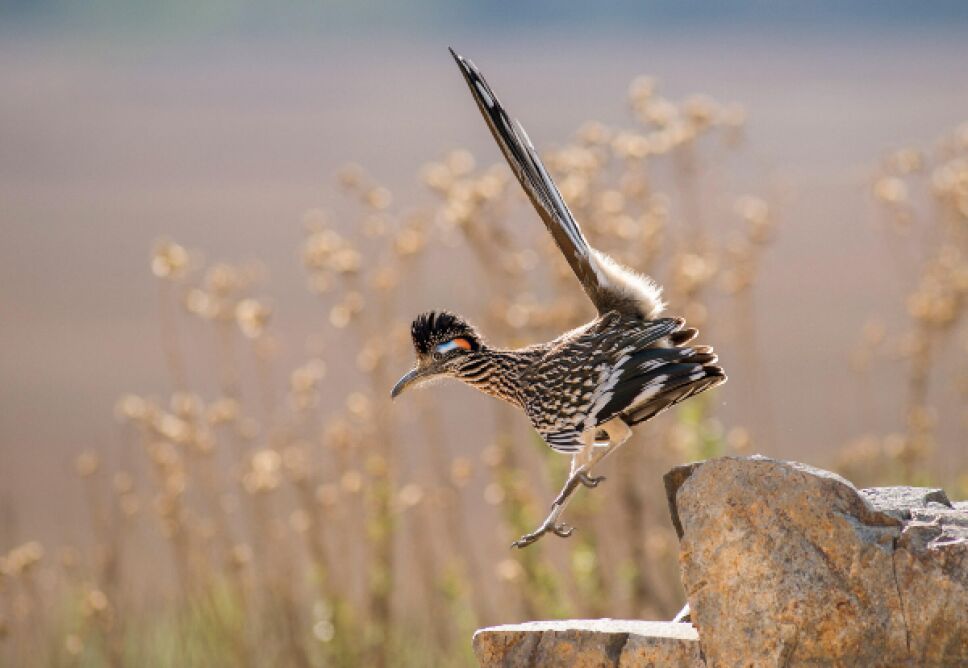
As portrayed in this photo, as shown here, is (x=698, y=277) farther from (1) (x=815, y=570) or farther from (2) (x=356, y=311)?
(1) (x=815, y=570)

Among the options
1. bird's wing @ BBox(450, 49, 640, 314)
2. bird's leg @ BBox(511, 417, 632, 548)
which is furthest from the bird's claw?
bird's wing @ BBox(450, 49, 640, 314)

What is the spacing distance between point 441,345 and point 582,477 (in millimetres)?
588

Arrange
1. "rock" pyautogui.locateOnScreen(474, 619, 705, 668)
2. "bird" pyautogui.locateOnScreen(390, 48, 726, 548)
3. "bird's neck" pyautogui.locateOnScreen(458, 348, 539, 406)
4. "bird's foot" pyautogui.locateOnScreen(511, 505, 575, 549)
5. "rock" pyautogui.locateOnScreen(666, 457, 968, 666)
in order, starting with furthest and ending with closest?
"bird's neck" pyautogui.locateOnScreen(458, 348, 539, 406)
"bird's foot" pyautogui.locateOnScreen(511, 505, 575, 549)
"bird" pyautogui.locateOnScreen(390, 48, 726, 548)
"rock" pyautogui.locateOnScreen(474, 619, 705, 668)
"rock" pyautogui.locateOnScreen(666, 457, 968, 666)

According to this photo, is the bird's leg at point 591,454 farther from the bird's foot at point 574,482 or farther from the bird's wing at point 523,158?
the bird's wing at point 523,158

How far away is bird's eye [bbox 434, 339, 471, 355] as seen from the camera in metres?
4.14

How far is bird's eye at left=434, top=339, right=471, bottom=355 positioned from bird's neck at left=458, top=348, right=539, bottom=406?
1.7 inches

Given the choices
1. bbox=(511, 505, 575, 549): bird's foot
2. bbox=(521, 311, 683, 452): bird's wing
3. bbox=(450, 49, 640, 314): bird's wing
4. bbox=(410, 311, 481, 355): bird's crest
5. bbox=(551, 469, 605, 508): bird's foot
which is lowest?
bbox=(511, 505, 575, 549): bird's foot

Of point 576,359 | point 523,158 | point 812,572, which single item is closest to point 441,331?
point 576,359

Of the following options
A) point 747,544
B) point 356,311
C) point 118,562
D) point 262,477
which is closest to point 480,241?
point 356,311

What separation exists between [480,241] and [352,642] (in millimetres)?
1820

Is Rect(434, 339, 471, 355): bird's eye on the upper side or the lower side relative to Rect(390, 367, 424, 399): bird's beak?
upper

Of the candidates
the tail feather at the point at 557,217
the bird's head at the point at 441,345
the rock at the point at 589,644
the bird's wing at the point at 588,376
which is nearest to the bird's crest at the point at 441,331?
the bird's head at the point at 441,345

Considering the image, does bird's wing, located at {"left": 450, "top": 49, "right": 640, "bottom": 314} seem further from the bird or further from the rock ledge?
the rock ledge

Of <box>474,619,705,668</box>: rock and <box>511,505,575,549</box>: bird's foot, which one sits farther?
<box>511,505,575,549</box>: bird's foot
